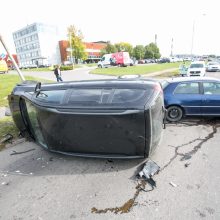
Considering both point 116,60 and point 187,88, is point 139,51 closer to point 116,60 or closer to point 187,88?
point 116,60

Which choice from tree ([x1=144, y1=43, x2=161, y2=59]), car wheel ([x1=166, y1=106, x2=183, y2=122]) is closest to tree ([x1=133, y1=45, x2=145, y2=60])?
tree ([x1=144, y1=43, x2=161, y2=59])

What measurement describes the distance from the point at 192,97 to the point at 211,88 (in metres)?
0.66

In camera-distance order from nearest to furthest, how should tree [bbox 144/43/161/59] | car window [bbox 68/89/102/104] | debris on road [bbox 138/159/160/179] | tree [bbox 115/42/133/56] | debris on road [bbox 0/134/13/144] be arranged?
debris on road [bbox 138/159/160/179] < car window [bbox 68/89/102/104] < debris on road [bbox 0/134/13/144] < tree [bbox 115/42/133/56] < tree [bbox 144/43/161/59]

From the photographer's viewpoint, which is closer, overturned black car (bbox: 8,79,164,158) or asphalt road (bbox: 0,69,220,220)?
asphalt road (bbox: 0,69,220,220)

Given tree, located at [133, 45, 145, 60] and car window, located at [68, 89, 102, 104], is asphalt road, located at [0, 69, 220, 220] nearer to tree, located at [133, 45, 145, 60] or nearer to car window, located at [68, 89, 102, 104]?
car window, located at [68, 89, 102, 104]

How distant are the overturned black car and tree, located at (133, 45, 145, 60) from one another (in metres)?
82.0

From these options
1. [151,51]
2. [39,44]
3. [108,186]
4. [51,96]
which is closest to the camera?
[108,186]

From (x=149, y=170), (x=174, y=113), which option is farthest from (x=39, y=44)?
(x=149, y=170)

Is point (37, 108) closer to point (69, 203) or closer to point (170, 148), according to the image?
point (69, 203)

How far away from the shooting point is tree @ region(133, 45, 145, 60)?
81.3 m

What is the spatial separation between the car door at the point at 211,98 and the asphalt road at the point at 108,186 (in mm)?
1713

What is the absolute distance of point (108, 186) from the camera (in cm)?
312

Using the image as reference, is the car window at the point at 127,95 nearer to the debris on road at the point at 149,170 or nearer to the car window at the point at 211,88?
the debris on road at the point at 149,170

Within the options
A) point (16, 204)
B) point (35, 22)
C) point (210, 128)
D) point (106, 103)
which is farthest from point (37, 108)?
point (35, 22)
